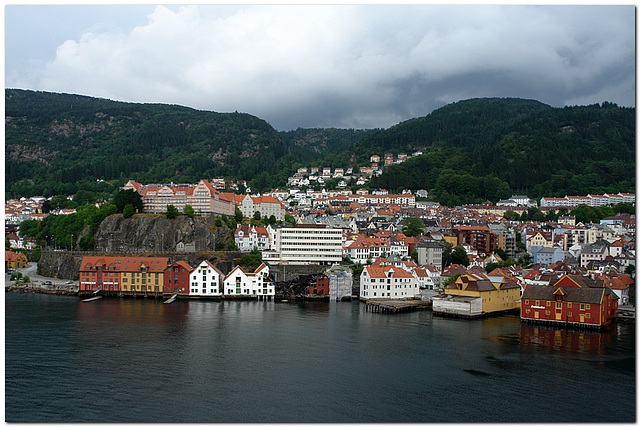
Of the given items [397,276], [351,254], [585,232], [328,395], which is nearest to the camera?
[328,395]

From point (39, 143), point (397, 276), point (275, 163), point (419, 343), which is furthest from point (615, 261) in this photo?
point (39, 143)

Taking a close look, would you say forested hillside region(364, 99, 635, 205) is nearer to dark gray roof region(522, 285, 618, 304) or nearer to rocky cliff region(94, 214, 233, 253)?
rocky cliff region(94, 214, 233, 253)

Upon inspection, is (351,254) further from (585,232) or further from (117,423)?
(117,423)

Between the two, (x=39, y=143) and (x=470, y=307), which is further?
(x=39, y=143)

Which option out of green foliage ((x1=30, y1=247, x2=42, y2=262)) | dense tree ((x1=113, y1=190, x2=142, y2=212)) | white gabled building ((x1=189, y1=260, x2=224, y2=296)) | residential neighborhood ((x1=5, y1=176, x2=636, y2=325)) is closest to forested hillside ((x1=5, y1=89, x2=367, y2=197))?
residential neighborhood ((x1=5, y1=176, x2=636, y2=325))

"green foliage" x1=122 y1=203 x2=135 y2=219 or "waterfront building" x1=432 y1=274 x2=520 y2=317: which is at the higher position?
"green foliage" x1=122 y1=203 x2=135 y2=219

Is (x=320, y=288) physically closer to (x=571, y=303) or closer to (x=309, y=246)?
(x=309, y=246)
